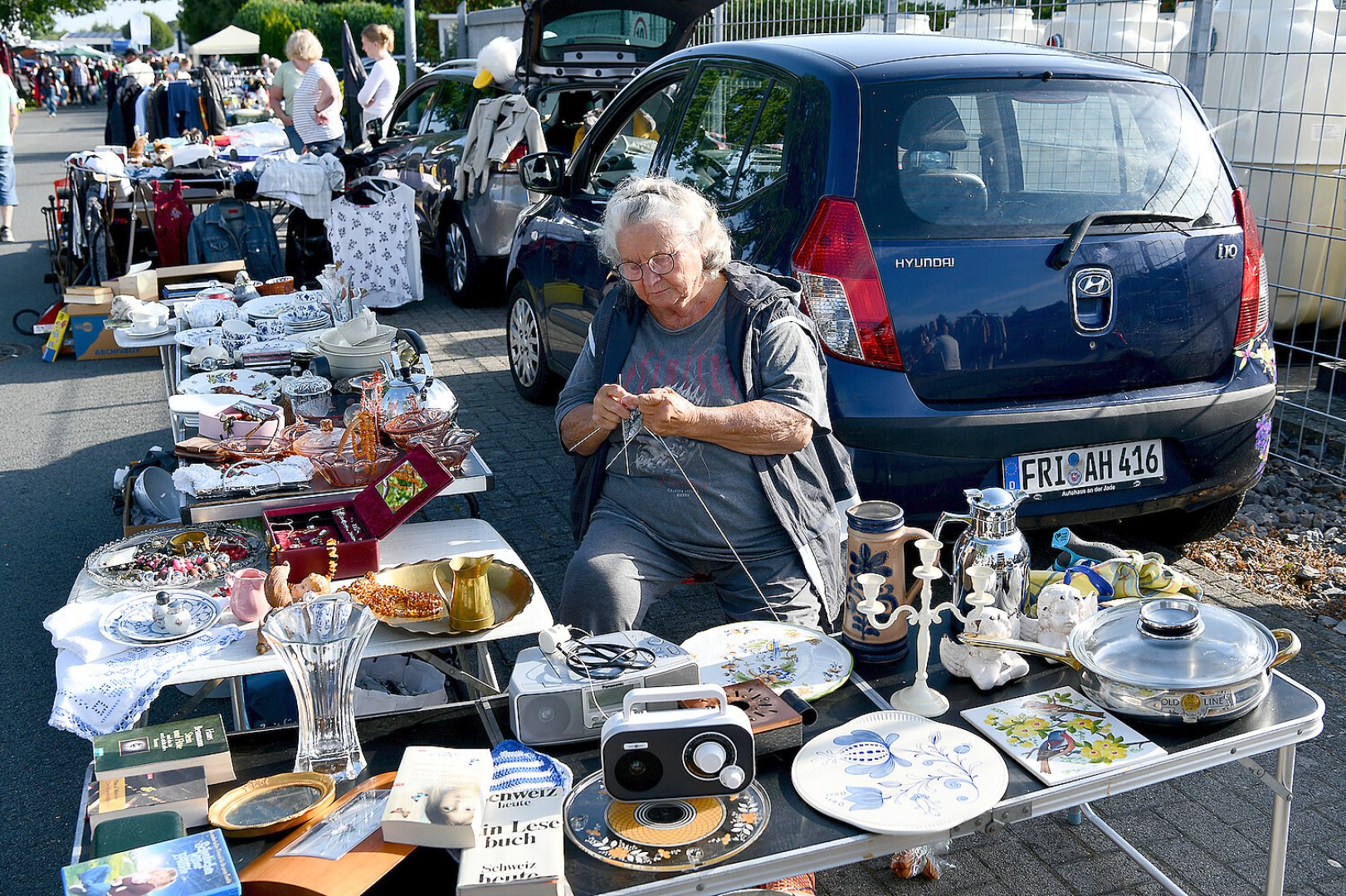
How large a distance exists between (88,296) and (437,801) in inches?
269

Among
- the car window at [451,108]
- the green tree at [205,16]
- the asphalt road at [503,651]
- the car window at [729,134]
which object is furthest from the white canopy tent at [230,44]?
the car window at [729,134]

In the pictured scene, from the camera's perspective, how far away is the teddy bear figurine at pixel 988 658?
2188mm

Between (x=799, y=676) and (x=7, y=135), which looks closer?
(x=799, y=676)

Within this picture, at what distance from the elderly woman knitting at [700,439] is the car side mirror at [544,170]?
2.61m

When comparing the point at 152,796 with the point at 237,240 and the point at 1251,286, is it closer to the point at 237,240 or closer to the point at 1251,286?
the point at 1251,286

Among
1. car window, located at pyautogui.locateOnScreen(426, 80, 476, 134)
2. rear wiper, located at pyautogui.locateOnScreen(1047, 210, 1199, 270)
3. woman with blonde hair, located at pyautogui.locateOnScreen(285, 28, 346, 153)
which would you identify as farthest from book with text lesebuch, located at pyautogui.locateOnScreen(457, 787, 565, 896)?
woman with blonde hair, located at pyautogui.locateOnScreen(285, 28, 346, 153)

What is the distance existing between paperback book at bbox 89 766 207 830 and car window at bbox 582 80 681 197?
3703 mm

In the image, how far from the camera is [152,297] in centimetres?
642

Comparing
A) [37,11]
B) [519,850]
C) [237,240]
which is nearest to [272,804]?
[519,850]

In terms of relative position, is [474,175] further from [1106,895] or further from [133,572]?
[1106,895]

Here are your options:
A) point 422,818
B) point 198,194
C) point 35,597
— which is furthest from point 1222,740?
point 198,194

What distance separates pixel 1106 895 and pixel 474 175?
6.57m

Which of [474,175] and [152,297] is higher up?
[474,175]

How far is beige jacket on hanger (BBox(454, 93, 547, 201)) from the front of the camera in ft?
25.5
